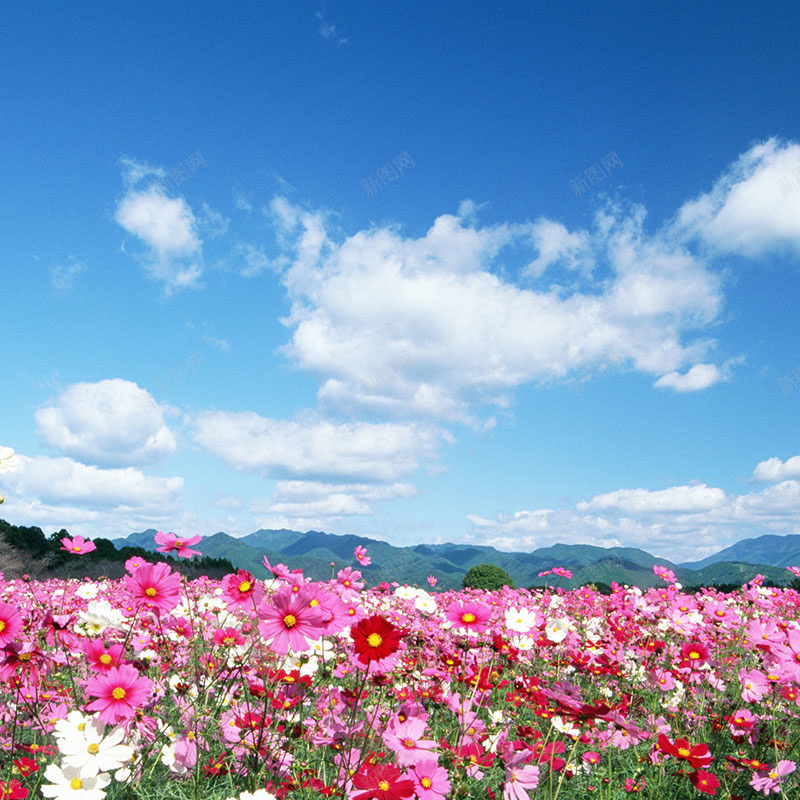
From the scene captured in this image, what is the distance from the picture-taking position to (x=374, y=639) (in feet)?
4.83

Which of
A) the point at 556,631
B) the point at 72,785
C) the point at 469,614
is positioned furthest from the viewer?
the point at 556,631

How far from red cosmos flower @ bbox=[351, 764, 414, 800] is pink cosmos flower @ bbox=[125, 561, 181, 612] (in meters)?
0.91

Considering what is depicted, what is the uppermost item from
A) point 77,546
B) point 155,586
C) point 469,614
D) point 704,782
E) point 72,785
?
point 77,546

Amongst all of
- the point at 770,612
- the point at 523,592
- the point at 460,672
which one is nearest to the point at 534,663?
the point at 460,672

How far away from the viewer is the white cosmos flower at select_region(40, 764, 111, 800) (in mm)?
1514

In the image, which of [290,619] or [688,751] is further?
[688,751]

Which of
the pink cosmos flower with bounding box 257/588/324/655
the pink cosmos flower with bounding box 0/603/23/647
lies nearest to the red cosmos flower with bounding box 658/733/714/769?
the pink cosmos flower with bounding box 257/588/324/655

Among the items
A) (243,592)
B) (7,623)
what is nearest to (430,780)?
(243,592)

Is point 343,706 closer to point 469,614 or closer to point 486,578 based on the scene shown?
point 469,614

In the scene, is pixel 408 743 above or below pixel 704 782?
above

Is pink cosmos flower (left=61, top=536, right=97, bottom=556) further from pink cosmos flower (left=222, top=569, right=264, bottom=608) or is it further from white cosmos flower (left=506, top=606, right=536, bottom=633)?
white cosmos flower (left=506, top=606, right=536, bottom=633)

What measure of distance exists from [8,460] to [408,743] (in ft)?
4.78

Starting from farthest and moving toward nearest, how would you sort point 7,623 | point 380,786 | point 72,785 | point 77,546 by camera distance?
point 77,546, point 7,623, point 72,785, point 380,786

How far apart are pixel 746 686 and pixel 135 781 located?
3.14m
